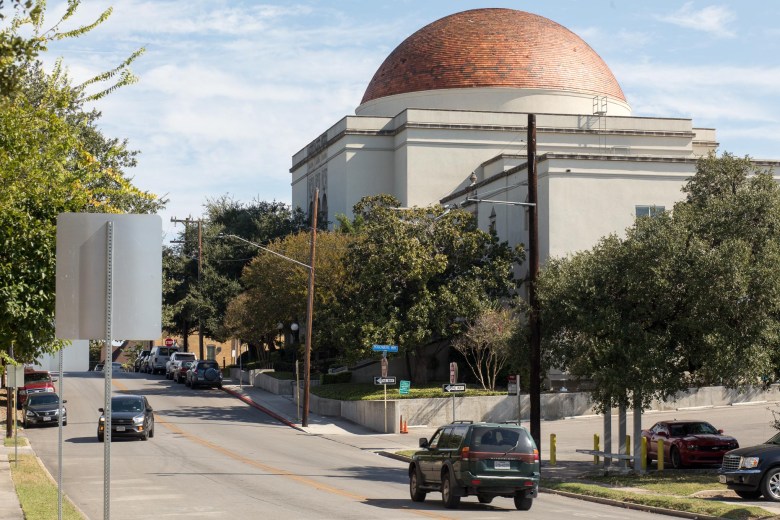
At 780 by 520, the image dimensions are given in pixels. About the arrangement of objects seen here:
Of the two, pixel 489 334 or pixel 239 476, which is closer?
pixel 239 476

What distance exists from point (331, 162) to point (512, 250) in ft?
74.7

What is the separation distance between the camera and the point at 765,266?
26.3 m

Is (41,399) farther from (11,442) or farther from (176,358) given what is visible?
(176,358)

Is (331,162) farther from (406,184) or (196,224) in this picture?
(196,224)

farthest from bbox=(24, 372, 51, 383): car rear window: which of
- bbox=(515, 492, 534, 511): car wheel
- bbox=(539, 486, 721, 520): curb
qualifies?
bbox=(515, 492, 534, 511): car wheel

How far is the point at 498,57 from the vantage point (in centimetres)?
6531

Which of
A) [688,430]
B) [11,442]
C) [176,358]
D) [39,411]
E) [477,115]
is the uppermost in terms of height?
[477,115]

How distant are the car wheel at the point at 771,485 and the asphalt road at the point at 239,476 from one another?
3066 mm

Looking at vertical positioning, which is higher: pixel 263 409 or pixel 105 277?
pixel 105 277

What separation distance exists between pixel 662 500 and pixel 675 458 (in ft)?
27.9

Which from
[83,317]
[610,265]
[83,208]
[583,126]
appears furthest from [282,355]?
[83,317]

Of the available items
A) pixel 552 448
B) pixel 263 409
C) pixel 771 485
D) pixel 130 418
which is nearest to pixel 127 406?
pixel 130 418

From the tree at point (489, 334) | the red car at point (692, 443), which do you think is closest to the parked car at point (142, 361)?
the tree at point (489, 334)

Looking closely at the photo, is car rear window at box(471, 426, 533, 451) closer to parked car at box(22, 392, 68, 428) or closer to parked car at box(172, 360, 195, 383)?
parked car at box(22, 392, 68, 428)
